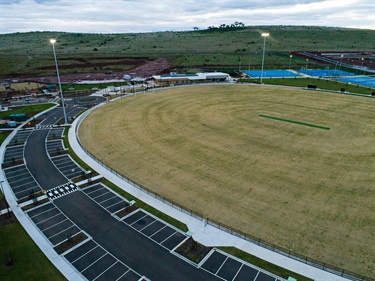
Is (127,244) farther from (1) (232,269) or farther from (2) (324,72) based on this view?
(2) (324,72)

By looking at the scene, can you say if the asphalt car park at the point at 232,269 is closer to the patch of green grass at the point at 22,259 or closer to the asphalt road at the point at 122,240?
the asphalt road at the point at 122,240

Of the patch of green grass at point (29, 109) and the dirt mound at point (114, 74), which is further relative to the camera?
the dirt mound at point (114, 74)

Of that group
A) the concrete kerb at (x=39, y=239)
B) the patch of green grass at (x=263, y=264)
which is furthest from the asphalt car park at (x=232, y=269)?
the concrete kerb at (x=39, y=239)

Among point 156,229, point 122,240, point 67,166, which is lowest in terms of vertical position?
point 122,240

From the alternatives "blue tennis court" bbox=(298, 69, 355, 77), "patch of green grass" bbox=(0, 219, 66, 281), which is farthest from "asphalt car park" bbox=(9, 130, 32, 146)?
"blue tennis court" bbox=(298, 69, 355, 77)

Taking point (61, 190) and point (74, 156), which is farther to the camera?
point (74, 156)

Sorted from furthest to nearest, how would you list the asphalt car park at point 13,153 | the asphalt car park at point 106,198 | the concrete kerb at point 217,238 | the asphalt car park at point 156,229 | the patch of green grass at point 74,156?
the asphalt car park at point 13,153 → the patch of green grass at point 74,156 → the asphalt car park at point 106,198 → the asphalt car park at point 156,229 → the concrete kerb at point 217,238

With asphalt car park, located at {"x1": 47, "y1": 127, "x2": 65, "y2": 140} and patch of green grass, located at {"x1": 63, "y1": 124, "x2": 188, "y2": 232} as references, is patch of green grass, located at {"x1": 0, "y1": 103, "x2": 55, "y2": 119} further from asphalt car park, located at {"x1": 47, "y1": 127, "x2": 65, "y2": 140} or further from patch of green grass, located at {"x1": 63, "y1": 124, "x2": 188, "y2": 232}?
patch of green grass, located at {"x1": 63, "y1": 124, "x2": 188, "y2": 232}

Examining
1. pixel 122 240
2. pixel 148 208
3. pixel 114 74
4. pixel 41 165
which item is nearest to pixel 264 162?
pixel 148 208
